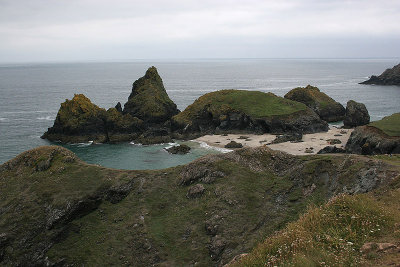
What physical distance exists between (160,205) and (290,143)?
1820 inches

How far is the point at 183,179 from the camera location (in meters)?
33.1

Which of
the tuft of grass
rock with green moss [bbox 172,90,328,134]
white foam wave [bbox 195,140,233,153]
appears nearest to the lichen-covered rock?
rock with green moss [bbox 172,90,328,134]

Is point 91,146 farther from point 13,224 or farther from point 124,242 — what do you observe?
point 124,242

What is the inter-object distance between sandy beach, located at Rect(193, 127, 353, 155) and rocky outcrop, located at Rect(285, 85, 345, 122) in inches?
638

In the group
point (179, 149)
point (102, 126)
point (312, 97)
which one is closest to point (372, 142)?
point (179, 149)

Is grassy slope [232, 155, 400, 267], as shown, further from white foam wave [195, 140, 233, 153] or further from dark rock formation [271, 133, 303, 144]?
dark rock formation [271, 133, 303, 144]

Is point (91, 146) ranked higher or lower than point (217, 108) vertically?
lower

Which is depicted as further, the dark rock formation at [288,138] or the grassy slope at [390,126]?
the dark rock formation at [288,138]

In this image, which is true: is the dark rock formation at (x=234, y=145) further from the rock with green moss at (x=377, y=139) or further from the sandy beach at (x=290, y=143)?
the rock with green moss at (x=377, y=139)

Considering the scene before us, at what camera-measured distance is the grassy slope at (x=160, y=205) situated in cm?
2561

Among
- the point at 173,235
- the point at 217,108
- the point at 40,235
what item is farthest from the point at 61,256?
the point at 217,108

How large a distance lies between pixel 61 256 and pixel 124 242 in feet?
16.6

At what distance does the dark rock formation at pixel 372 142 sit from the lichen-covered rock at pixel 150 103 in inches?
1897

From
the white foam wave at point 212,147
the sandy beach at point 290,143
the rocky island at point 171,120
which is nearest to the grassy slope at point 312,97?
the rocky island at point 171,120
